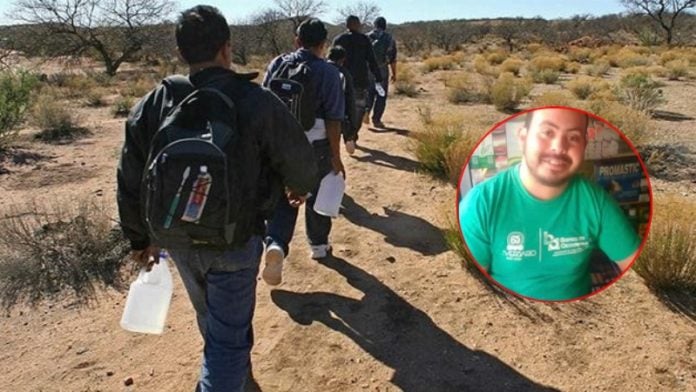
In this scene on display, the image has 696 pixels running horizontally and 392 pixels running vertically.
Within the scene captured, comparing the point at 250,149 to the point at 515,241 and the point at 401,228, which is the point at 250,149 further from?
the point at 401,228

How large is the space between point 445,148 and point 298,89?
3.14 metres

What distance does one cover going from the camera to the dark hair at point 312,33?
130 inches

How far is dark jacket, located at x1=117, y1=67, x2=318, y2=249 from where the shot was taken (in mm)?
1862

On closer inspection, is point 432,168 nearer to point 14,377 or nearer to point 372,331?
point 372,331

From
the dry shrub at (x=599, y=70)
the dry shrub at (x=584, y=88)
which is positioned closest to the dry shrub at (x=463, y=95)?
the dry shrub at (x=584, y=88)

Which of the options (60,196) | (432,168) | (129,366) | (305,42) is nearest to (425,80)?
(432,168)

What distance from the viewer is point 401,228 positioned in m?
4.74

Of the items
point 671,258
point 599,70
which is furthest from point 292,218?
point 599,70

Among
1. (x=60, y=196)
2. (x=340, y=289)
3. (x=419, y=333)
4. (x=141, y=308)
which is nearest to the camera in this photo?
(x=141, y=308)

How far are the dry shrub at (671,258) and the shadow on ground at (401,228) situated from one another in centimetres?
145

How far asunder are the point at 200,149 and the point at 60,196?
4936 millimetres

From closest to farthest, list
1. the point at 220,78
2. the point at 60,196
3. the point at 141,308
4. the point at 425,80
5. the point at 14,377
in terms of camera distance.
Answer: the point at 220,78, the point at 141,308, the point at 14,377, the point at 60,196, the point at 425,80

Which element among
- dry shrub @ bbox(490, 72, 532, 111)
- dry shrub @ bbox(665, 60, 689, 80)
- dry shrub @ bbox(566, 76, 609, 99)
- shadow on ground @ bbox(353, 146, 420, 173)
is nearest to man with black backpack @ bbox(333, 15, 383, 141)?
shadow on ground @ bbox(353, 146, 420, 173)

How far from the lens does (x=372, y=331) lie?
315 centimetres
